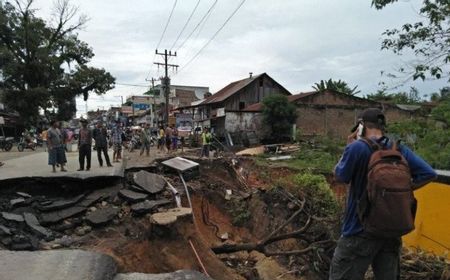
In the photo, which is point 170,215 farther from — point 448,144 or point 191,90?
point 191,90

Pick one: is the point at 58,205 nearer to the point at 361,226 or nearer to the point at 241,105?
the point at 361,226

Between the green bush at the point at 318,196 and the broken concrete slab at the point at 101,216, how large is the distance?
3.64m

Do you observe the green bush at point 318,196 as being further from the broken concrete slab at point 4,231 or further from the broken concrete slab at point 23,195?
the broken concrete slab at point 23,195

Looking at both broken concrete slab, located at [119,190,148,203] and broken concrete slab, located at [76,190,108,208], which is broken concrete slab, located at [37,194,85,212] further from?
broken concrete slab, located at [119,190,148,203]

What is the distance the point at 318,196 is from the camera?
870cm

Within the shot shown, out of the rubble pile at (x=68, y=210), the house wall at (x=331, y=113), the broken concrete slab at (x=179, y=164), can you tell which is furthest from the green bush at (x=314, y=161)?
the house wall at (x=331, y=113)

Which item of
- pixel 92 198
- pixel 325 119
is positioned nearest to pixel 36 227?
pixel 92 198

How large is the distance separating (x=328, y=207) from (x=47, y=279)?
5.17m

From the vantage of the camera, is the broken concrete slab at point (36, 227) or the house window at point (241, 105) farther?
the house window at point (241, 105)

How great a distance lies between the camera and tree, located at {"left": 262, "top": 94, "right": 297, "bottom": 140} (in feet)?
112

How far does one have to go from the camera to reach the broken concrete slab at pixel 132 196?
8.68 meters

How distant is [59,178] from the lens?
9422 mm

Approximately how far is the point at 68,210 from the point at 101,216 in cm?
70

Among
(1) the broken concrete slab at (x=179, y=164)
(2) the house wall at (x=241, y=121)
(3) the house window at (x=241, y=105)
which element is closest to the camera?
(1) the broken concrete slab at (x=179, y=164)
